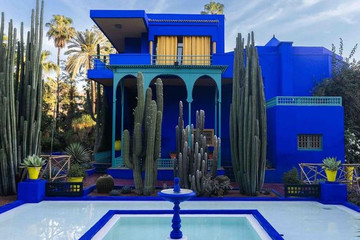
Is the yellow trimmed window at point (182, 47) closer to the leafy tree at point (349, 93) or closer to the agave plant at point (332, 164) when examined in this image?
the leafy tree at point (349, 93)

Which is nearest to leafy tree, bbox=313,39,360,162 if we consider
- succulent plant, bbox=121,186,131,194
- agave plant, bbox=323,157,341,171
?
agave plant, bbox=323,157,341,171

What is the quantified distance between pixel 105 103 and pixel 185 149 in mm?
8009

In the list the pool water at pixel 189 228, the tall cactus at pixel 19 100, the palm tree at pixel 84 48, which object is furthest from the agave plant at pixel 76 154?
the palm tree at pixel 84 48

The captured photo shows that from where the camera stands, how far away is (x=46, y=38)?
102 ft

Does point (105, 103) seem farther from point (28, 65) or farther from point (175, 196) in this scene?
point (175, 196)

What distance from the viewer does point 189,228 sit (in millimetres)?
6609

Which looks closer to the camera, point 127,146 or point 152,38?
point 127,146

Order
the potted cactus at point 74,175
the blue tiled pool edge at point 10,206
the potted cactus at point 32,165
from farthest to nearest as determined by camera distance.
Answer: the potted cactus at point 74,175 < the potted cactus at point 32,165 < the blue tiled pool edge at point 10,206

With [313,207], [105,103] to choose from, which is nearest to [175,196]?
[313,207]

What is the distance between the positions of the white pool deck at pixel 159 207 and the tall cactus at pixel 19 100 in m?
1.87

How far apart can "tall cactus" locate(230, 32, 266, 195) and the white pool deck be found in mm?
986

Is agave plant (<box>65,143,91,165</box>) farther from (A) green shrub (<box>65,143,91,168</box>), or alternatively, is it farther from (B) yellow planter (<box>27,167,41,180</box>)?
(B) yellow planter (<box>27,167,41,180</box>)

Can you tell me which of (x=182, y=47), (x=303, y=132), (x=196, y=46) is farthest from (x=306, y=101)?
(x=182, y=47)

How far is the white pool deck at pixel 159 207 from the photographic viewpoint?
5.99 metres
